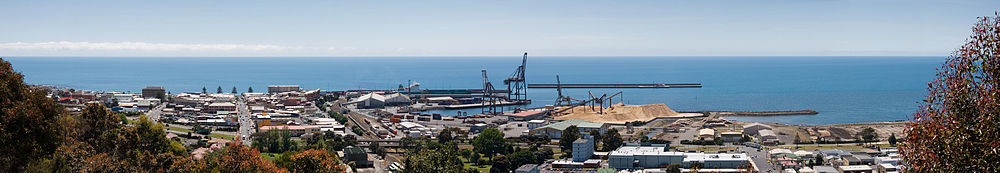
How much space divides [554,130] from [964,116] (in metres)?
21.3

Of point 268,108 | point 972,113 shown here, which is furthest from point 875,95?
point 972,113

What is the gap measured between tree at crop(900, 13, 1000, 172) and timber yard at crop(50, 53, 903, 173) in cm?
693

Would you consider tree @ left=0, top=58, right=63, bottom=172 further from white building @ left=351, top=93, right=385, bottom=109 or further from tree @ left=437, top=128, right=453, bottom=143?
white building @ left=351, top=93, right=385, bottom=109

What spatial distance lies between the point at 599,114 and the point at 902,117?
1241 cm

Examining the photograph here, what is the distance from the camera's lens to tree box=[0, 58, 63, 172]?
605cm

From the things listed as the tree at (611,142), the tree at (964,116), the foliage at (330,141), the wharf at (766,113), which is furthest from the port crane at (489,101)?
the tree at (964,116)

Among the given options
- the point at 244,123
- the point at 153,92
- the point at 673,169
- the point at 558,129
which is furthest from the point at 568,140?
the point at 153,92

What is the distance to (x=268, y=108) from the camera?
108 ft

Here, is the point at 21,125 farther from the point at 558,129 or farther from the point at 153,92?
the point at 153,92

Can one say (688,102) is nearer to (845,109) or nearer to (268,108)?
(845,109)

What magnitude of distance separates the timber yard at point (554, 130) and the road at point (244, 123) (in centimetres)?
3

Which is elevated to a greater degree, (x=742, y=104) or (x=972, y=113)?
(x=972, y=113)

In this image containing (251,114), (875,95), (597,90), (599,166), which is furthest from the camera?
(597,90)

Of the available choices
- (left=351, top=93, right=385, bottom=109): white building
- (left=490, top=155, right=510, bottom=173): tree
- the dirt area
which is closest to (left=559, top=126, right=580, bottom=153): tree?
(left=490, top=155, right=510, bottom=173): tree
